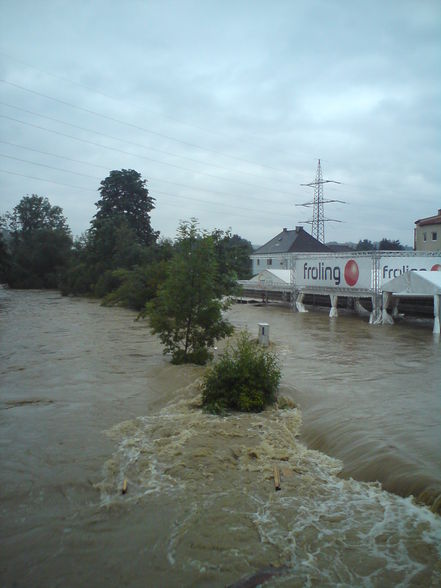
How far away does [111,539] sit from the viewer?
225 inches

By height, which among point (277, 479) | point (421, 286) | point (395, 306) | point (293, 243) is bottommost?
point (277, 479)

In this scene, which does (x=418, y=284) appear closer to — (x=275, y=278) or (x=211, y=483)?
(x=275, y=278)

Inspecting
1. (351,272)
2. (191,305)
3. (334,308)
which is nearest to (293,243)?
(334,308)

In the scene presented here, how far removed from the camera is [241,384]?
10.9 meters

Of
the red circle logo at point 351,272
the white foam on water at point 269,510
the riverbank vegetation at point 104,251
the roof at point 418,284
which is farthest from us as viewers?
the riverbank vegetation at point 104,251

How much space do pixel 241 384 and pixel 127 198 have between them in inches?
2215

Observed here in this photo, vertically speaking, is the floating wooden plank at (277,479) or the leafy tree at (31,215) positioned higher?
the leafy tree at (31,215)

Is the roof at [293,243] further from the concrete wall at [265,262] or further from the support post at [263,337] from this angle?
the support post at [263,337]

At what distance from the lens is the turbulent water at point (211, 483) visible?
5230 millimetres

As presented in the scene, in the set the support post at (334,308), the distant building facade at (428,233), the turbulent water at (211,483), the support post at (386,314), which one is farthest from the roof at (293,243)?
the turbulent water at (211,483)

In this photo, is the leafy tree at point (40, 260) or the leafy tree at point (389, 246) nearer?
the leafy tree at point (40, 260)

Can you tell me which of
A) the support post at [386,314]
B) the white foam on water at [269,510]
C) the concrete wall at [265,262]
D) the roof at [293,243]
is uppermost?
the roof at [293,243]

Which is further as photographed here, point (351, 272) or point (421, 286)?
point (351, 272)

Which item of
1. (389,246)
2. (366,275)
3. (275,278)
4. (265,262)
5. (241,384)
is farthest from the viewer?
(389,246)
